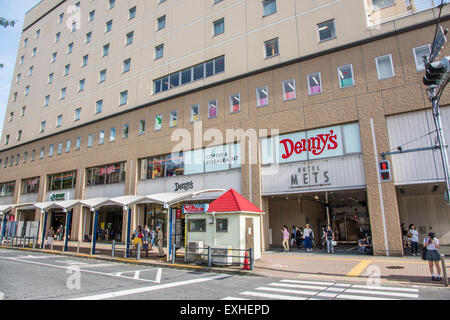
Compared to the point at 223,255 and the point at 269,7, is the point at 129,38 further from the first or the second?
the point at 223,255

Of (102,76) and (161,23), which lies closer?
(161,23)

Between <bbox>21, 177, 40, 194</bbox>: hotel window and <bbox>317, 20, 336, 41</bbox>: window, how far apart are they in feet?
125

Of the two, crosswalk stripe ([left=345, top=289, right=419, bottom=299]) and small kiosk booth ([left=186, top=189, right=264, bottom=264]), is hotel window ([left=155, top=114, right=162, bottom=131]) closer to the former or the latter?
small kiosk booth ([left=186, top=189, right=264, bottom=264])

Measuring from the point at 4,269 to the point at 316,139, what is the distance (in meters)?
18.3

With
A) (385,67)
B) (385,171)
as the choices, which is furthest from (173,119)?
(385,171)

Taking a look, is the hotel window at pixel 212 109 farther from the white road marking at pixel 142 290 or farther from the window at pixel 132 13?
the window at pixel 132 13

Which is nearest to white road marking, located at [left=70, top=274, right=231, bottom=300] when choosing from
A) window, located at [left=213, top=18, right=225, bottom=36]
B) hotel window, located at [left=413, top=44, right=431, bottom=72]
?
hotel window, located at [left=413, top=44, right=431, bottom=72]

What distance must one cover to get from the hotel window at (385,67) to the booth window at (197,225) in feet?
45.1

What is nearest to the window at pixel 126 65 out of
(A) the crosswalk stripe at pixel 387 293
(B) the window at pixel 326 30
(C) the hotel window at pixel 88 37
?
(C) the hotel window at pixel 88 37

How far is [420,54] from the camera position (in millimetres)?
17109

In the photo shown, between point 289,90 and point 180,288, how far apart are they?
15.9 meters

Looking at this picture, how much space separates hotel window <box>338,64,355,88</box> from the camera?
18.9 metres
